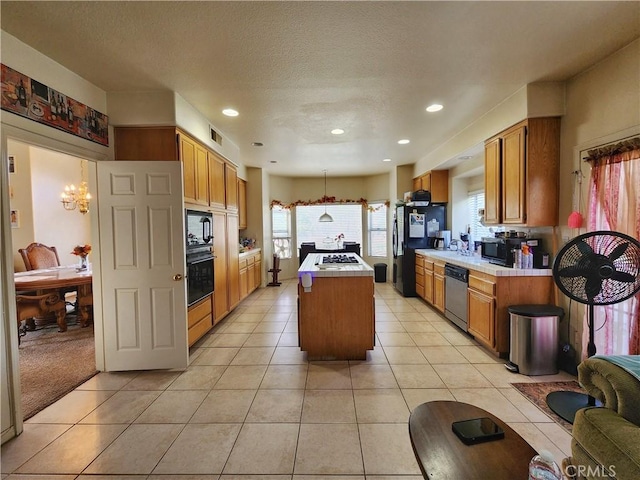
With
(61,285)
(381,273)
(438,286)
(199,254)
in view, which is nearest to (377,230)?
(381,273)

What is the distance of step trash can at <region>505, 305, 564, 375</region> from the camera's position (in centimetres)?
277

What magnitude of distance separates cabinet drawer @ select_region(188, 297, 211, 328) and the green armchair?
10.7 ft

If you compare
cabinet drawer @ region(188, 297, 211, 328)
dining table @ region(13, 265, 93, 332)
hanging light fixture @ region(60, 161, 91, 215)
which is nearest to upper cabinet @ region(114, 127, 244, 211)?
cabinet drawer @ region(188, 297, 211, 328)

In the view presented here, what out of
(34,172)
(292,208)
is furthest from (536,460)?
(34,172)

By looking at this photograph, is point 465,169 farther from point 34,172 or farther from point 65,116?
point 34,172

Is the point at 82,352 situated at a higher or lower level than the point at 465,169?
lower

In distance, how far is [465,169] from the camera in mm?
4969

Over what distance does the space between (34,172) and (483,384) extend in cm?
800

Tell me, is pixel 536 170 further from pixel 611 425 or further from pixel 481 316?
pixel 611 425

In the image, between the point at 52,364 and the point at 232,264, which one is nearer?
the point at 52,364

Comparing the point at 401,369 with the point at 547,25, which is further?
the point at 401,369

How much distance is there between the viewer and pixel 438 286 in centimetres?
460

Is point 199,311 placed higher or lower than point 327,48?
lower

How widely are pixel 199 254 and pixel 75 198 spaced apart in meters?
4.49
